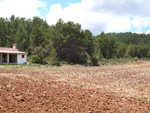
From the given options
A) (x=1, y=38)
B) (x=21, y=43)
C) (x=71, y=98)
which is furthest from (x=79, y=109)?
(x=1, y=38)

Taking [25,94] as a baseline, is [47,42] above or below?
above

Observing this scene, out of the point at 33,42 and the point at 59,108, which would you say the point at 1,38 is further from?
the point at 59,108

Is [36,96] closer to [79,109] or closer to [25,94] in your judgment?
[25,94]

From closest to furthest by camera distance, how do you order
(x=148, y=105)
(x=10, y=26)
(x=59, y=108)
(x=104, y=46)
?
(x=59, y=108)
(x=148, y=105)
(x=10, y=26)
(x=104, y=46)

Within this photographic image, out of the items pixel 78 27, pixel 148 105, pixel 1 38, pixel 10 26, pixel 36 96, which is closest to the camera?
pixel 36 96

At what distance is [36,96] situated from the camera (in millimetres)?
8062

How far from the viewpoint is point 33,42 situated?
161 ft

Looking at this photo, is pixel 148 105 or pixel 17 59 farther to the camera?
pixel 17 59

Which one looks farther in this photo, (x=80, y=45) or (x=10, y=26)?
(x=10, y=26)

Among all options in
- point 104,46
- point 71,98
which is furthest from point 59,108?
point 104,46

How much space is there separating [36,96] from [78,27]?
41986 millimetres

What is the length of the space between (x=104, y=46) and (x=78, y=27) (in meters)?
33.7

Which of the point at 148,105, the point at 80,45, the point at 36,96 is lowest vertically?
the point at 148,105

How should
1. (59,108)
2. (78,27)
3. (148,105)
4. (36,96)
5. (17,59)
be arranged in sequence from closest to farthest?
(59,108), (36,96), (148,105), (17,59), (78,27)
